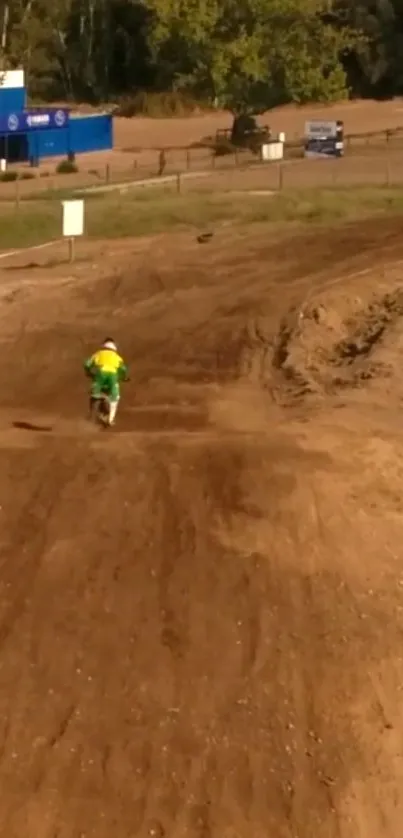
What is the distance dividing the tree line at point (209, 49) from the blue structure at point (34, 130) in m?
7.39

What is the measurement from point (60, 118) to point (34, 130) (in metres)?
2.73

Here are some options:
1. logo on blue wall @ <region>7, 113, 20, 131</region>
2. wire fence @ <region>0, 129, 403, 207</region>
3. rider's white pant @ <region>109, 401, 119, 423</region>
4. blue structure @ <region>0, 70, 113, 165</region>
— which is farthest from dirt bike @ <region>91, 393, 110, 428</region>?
logo on blue wall @ <region>7, 113, 20, 131</region>

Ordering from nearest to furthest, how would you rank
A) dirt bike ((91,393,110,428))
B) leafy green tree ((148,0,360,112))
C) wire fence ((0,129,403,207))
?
1. dirt bike ((91,393,110,428))
2. wire fence ((0,129,403,207))
3. leafy green tree ((148,0,360,112))

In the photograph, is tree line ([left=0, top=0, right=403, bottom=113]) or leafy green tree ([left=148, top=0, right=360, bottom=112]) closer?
leafy green tree ([left=148, top=0, right=360, bottom=112])

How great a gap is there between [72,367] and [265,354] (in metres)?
3.32

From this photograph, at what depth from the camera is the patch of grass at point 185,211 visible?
3772cm

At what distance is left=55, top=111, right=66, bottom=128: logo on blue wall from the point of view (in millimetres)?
66438

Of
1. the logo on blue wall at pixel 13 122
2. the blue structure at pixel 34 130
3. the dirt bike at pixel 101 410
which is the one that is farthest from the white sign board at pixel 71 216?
the logo on blue wall at pixel 13 122

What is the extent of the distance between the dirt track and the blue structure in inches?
1711

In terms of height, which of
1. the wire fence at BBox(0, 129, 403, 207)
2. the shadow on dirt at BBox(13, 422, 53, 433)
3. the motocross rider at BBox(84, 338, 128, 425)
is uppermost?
the motocross rider at BBox(84, 338, 128, 425)

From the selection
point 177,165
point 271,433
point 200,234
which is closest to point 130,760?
point 271,433

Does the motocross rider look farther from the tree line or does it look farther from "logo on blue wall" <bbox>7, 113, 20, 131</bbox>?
the tree line

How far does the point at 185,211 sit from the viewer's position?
4022 centimetres

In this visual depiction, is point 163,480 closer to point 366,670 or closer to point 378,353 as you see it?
point 366,670
